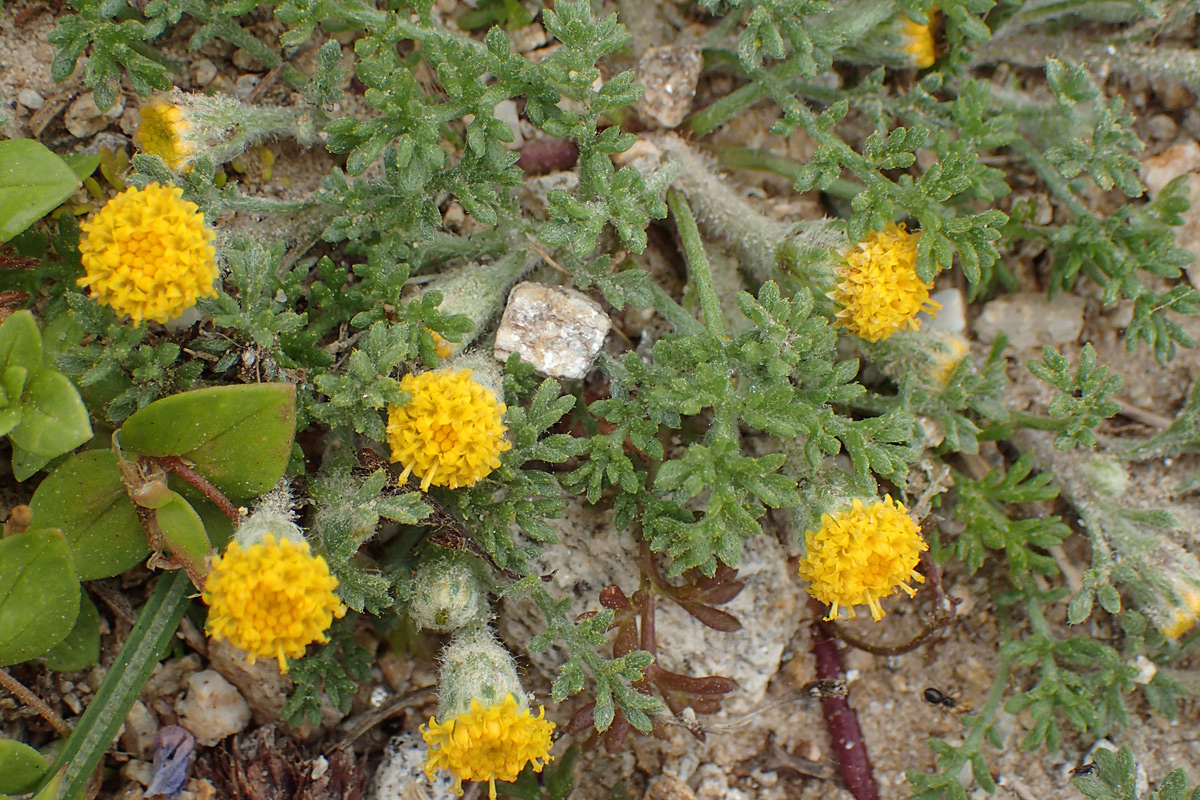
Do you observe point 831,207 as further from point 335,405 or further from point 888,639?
point 335,405

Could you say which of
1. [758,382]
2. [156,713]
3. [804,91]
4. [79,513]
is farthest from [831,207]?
[156,713]

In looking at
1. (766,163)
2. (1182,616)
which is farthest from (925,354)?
(1182,616)

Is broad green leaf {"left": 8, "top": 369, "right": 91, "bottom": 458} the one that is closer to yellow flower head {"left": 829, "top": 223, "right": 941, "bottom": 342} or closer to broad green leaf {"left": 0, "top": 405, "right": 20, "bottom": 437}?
broad green leaf {"left": 0, "top": 405, "right": 20, "bottom": 437}

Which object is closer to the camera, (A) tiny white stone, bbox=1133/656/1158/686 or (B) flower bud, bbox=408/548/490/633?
(B) flower bud, bbox=408/548/490/633

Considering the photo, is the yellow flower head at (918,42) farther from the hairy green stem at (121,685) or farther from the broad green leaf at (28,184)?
the hairy green stem at (121,685)

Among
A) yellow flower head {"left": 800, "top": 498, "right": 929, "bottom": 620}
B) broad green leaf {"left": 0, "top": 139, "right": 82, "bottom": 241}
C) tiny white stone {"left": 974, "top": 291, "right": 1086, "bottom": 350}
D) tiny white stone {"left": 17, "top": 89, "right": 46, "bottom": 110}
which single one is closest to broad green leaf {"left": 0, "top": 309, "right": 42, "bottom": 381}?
broad green leaf {"left": 0, "top": 139, "right": 82, "bottom": 241}

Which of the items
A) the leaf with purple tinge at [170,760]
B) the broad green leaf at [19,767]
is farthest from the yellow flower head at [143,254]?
the leaf with purple tinge at [170,760]
